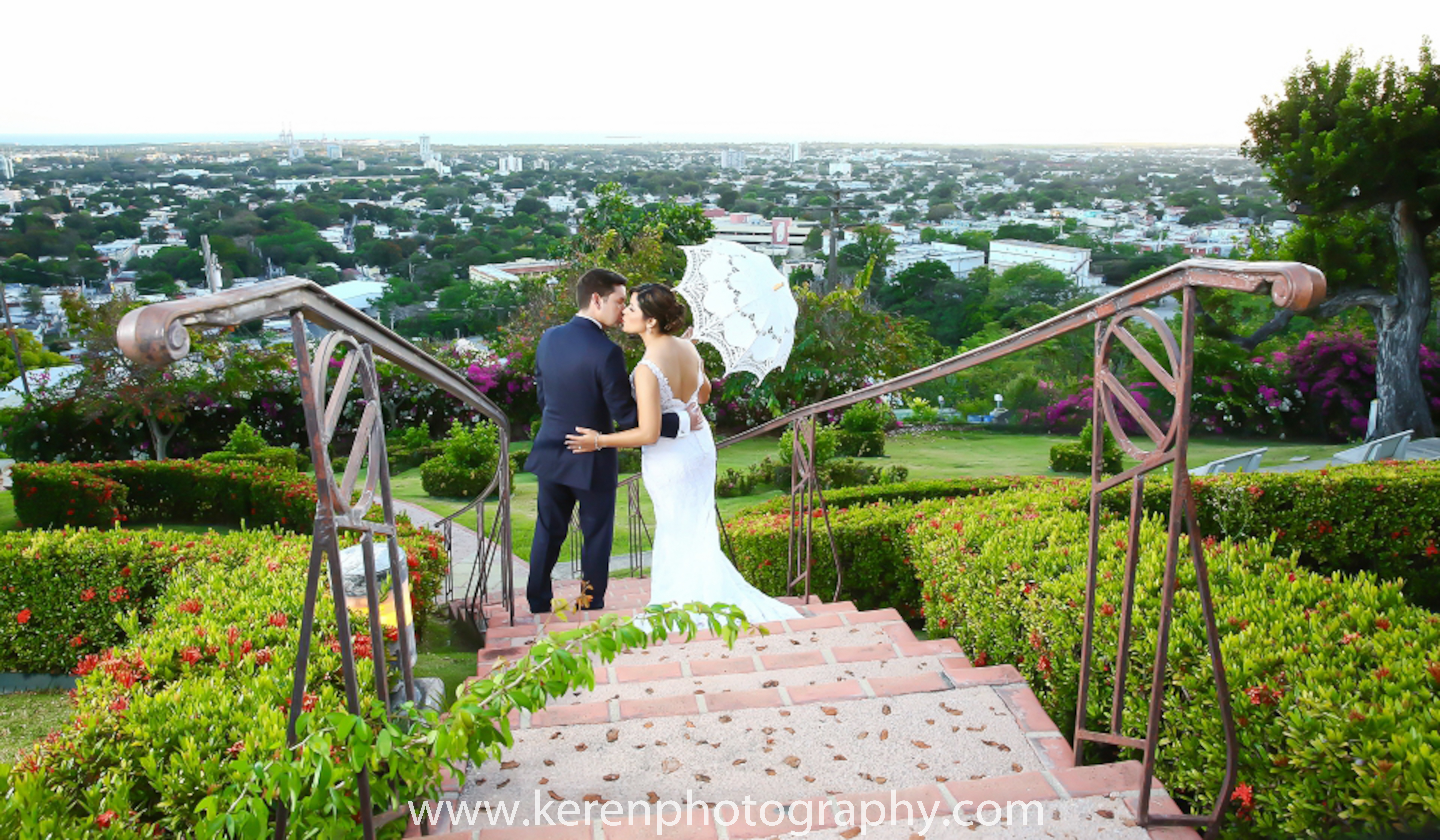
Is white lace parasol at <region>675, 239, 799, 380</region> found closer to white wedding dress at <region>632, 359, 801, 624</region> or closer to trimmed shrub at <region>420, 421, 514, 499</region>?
A: white wedding dress at <region>632, 359, 801, 624</region>

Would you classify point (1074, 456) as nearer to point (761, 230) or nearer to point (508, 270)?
point (508, 270)

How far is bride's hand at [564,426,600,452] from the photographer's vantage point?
418cm

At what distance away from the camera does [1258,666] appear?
2260mm

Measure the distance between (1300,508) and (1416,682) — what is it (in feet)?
13.5

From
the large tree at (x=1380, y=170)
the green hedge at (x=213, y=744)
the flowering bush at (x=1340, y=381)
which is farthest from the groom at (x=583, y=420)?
the flowering bush at (x=1340, y=381)

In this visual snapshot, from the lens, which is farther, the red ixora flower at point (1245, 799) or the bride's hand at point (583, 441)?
the bride's hand at point (583, 441)

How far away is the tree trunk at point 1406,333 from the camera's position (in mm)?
17547

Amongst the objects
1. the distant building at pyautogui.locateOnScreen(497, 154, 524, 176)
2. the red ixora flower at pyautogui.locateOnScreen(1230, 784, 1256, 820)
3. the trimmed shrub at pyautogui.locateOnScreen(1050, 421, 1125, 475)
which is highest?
the distant building at pyautogui.locateOnScreen(497, 154, 524, 176)

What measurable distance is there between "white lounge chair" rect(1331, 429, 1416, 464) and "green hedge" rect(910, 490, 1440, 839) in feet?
32.6

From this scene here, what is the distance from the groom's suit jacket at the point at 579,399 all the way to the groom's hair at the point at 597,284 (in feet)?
0.35

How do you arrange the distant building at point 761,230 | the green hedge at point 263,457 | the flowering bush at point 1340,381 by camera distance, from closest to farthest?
the green hedge at point 263,457, the flowering bush at point 1340,381, the distant building at point 761,230

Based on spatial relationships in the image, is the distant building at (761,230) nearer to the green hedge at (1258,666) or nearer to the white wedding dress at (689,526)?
the white wedding dress at (689,526)

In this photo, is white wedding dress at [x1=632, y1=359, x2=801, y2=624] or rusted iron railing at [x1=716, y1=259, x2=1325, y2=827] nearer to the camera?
rusted iron railing at [x1=716, y1=259, x2=1325, y2=827]

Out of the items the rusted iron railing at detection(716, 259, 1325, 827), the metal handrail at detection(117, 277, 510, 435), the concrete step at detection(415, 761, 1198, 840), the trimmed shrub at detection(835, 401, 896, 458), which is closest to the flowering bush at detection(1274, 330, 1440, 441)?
the trimmed shrub at detection(835, 401, 896, 458)
